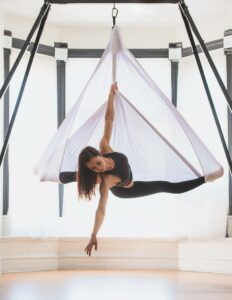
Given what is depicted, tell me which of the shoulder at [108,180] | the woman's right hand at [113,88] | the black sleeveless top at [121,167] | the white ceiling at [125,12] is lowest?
the shoulder at [108,180]

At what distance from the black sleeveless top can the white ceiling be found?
8.31ft

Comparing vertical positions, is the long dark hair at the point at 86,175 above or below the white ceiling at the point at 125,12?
below

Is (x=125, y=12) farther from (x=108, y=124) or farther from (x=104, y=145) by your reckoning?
(x=104, y=145)

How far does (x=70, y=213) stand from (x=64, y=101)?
3.97ft

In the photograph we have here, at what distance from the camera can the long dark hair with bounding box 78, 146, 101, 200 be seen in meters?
3.77

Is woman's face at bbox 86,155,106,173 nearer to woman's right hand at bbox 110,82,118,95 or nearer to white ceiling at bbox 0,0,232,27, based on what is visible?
woman's right hand at bbox 110,82,118,95

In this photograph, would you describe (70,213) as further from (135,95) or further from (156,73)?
(135,95)

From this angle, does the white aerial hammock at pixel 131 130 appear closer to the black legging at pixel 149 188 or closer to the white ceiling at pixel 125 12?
the black legging at pixel 149 188

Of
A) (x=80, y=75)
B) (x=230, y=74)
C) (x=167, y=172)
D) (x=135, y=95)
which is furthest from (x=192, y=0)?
(x=167, y=172)

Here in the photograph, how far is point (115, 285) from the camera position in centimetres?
521

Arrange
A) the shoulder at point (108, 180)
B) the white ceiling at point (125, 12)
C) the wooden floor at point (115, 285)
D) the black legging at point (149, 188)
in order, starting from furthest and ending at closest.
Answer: the white ceiling at point (125, 12), the wooden floor at point (115, 285), the black legging at point (149, 188), the shoulder at point (108, 180)

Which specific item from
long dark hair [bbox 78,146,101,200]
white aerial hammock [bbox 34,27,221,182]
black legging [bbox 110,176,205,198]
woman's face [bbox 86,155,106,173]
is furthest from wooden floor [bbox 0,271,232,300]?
woman's face [bbox 86,155,106,173]

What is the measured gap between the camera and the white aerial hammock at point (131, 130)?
4.20 metres

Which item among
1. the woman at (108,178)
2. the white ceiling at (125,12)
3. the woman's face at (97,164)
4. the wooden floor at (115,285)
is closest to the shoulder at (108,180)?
the woman at (108,178)
